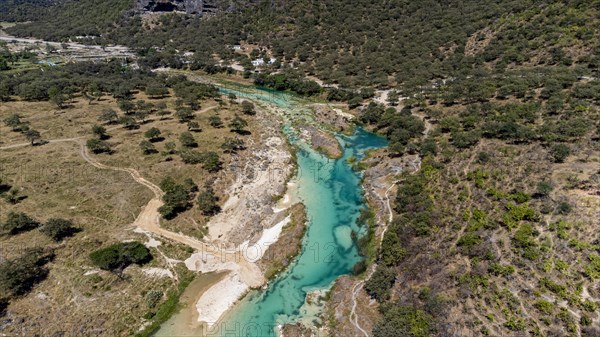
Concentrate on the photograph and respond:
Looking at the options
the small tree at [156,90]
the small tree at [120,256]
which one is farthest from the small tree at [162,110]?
the small tree at [120,256]

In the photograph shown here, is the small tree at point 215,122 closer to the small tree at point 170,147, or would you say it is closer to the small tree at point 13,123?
the small tree at point 170,147

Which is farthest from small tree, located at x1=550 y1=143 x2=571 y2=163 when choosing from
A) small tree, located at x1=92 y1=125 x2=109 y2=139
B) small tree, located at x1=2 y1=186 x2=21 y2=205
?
small tree, located at x1=92 y1=125 x2=109 y2=139

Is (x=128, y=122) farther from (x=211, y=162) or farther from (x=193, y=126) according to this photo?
(x=211, y=162)

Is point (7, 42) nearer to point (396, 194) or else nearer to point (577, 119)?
point (396, 194)

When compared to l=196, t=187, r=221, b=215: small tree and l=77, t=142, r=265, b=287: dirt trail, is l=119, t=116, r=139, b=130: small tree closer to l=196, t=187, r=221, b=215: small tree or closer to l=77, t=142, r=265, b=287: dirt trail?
l=77, t=142, r=265, b=287: dirt trail

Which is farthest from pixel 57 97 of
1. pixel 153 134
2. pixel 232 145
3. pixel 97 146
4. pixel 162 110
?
pixel 232 145

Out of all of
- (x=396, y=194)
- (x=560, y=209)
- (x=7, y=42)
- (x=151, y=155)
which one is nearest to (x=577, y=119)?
(x=560, y=209)
